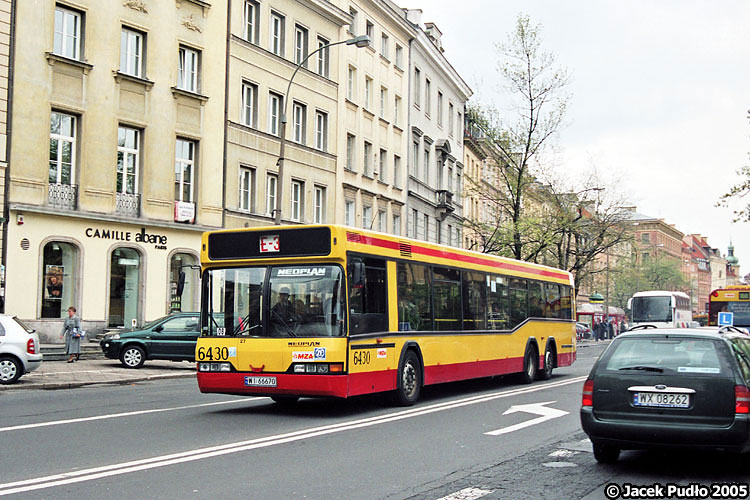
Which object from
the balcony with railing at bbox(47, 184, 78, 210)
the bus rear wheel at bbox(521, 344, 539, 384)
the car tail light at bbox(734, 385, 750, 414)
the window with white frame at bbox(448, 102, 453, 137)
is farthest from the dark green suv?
the window with white frame at bbox(448, 102, 453, 137)

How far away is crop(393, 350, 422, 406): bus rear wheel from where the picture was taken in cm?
1452

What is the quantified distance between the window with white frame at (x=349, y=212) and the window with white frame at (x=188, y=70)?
12057 millimetres

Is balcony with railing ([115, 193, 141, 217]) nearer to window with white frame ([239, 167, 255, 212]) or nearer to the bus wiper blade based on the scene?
window with white frame ([239, 167, 255, 212])

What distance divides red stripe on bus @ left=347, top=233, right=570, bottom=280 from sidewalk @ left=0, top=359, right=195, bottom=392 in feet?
27.7

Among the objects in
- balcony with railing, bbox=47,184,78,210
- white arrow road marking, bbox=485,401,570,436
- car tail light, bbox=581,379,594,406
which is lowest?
white arrow road marking, bbox=485,401,570,436

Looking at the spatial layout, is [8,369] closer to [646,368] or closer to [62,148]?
[62,148]

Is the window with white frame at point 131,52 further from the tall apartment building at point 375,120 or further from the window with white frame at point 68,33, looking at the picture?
the tall apartment building at point 375,120

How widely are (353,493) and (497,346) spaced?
38.6 feet

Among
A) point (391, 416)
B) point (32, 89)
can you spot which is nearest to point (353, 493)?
point (391, 416)

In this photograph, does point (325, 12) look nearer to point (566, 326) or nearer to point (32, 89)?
point (32, 89)

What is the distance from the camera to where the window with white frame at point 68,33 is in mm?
27625

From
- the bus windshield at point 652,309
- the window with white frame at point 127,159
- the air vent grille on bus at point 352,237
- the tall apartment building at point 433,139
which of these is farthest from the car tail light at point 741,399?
the bus windshield at point 652,309

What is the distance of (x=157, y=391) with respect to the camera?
18.2m

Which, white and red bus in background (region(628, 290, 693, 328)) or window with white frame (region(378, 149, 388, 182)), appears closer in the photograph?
window with white frame (region(378, 149, 388, 182))
